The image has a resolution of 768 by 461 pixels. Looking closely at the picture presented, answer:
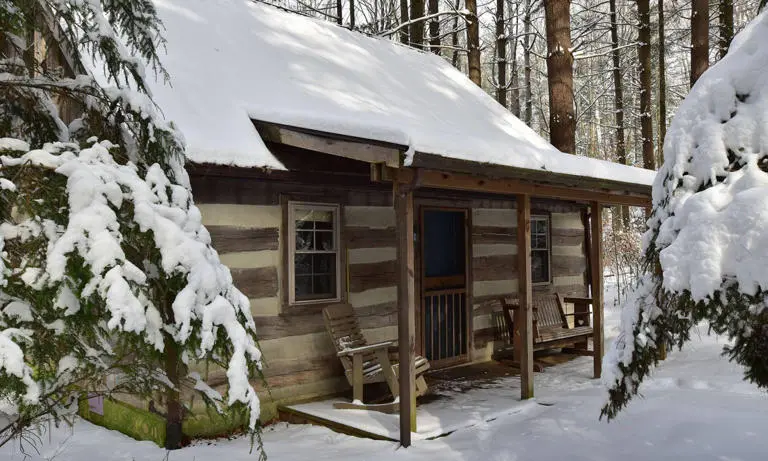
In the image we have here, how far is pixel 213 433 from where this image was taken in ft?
20.7

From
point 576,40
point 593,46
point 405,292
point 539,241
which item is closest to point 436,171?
point 405,292

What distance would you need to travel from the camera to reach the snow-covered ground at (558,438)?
530 centimetres

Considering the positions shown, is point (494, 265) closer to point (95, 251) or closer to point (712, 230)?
point (712, 230)

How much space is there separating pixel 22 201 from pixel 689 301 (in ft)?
10.8

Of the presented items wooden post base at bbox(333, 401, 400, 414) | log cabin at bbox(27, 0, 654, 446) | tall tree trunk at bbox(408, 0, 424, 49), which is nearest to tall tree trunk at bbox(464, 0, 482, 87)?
tall tree trunk at bbox(408, 0, 424, 49)

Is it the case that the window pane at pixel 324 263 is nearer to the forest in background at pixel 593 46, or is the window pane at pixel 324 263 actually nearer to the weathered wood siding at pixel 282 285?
the weathered wood siding at pixel 282 285

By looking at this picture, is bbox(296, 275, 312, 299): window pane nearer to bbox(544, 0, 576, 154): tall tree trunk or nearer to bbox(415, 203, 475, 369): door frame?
bbox(415, 203, 475, 369): door frame

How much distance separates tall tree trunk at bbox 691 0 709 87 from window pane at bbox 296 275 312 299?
10.2m

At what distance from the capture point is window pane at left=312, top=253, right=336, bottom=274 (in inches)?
291

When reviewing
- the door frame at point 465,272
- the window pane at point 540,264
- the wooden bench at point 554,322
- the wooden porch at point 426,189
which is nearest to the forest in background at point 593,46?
the wooden porch at point 426,189

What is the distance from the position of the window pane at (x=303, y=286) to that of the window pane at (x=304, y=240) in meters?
0.34

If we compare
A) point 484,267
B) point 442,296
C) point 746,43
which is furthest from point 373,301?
point 746,43

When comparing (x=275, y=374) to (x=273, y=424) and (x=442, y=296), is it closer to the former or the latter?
(x=273, y=424)

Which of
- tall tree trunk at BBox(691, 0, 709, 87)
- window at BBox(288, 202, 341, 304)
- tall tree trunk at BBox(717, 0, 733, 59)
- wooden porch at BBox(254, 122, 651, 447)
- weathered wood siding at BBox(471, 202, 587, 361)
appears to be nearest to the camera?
wooden porch at BBox(254, 122, 651, 447)
